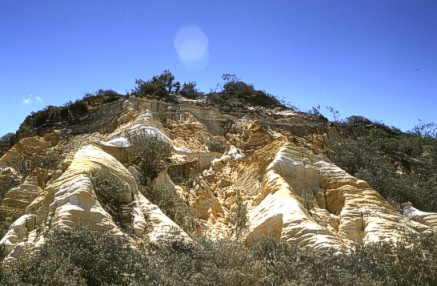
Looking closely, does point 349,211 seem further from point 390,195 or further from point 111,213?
point 111,213

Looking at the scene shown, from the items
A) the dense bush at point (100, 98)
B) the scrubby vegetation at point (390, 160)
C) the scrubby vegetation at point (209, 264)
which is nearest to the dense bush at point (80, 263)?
the scrubby vegetation at point (209, 264)

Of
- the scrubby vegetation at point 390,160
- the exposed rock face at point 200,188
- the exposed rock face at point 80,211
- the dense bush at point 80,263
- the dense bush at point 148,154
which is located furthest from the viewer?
the scrubby vegetation at point 390,160

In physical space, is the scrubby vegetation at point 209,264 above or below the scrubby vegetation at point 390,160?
below

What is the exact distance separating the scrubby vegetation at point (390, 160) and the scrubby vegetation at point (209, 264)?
7.52 metres

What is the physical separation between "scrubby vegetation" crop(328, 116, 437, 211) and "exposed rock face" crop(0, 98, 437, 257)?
89.0 inches

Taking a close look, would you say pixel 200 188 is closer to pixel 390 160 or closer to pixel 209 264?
pixel 209 264

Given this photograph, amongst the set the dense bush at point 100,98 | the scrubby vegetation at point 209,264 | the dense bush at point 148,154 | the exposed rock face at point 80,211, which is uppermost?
the dense bush at point 100,98

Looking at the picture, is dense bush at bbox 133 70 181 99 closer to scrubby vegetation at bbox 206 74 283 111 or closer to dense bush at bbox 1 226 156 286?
scrubby vegetation at bbox 206 74 283 111

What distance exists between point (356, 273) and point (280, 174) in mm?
6310

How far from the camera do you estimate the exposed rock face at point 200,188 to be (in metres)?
11.8

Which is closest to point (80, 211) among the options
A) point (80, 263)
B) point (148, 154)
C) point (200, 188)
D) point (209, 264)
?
point (80, 263)

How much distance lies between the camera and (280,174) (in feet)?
53.8

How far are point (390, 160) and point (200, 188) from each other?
14701 millimetres

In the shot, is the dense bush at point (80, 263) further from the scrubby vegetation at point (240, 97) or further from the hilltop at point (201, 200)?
the scrubby vegetation at point (240, 97)
